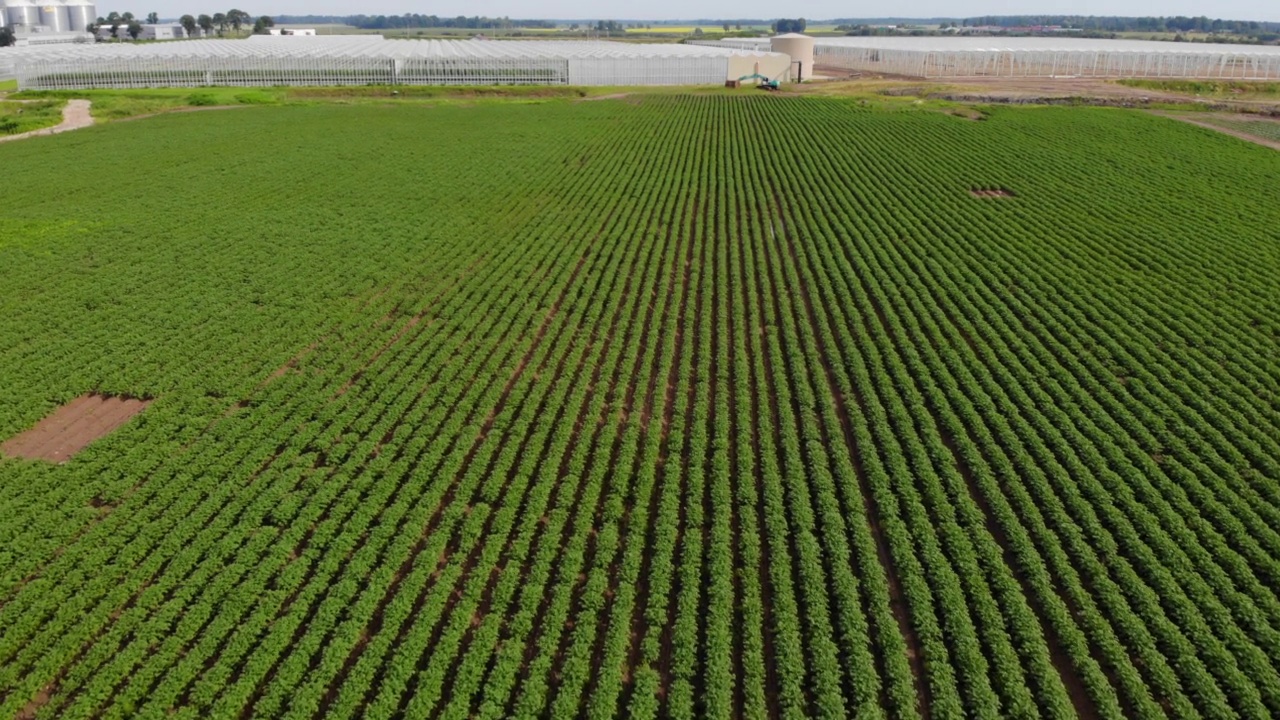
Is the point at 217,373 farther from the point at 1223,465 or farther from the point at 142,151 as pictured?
the point at 142,151

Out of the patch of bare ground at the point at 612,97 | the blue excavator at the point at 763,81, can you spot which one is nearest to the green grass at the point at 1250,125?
the blue excavator at the point at 763,81

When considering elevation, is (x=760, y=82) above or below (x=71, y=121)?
above

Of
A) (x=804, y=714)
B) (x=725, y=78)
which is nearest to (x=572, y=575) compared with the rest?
(x=804, y=714)

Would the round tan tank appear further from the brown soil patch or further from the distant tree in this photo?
the distant tree

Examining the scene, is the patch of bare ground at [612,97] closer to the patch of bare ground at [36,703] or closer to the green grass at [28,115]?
the green grass at [28,115]

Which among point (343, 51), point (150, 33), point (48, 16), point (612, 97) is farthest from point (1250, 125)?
point (48, 16)

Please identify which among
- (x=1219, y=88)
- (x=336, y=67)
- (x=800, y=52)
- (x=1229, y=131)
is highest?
(x=800, y=52)

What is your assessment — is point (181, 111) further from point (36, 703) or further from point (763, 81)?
point (36, 703)
